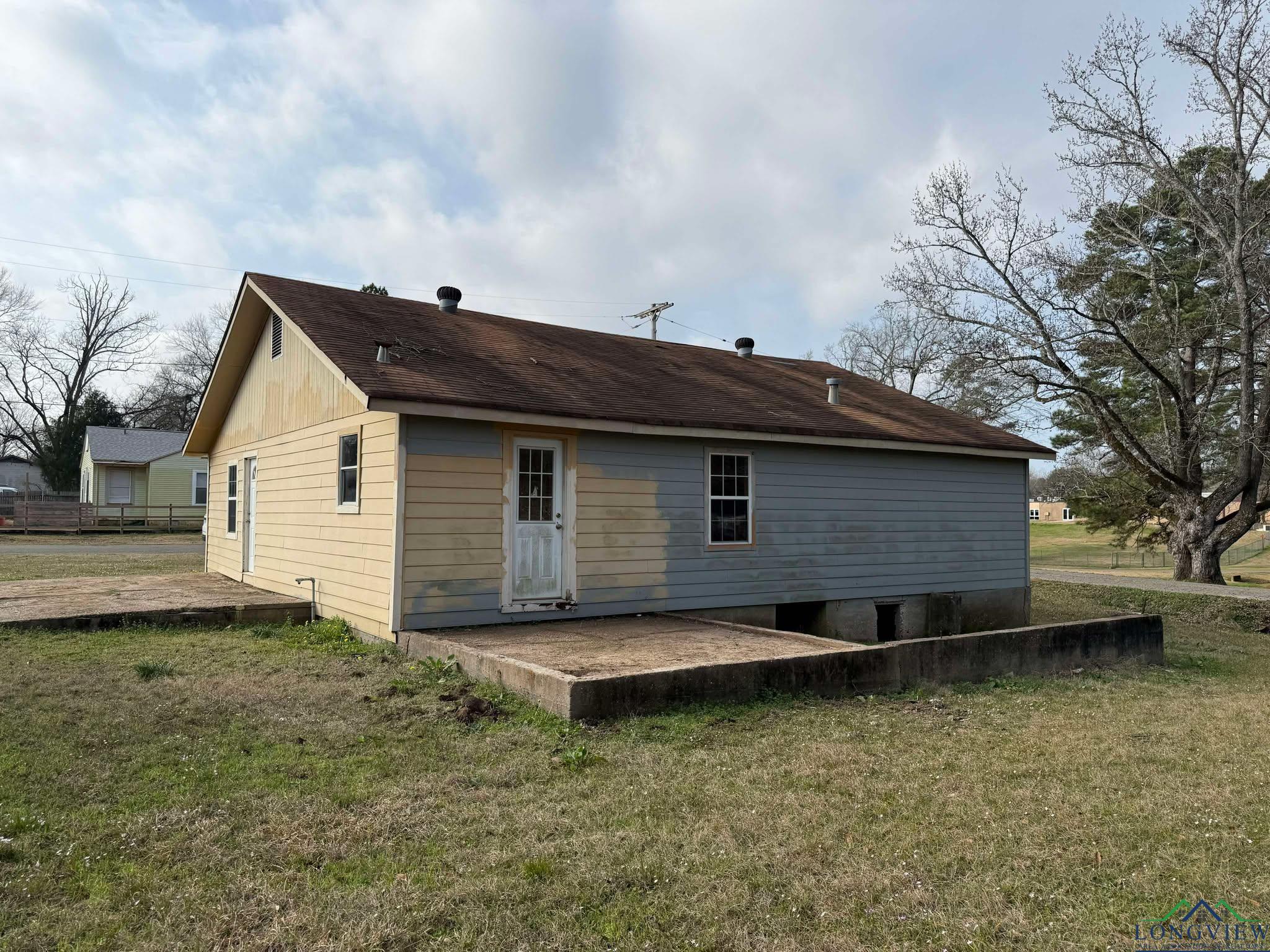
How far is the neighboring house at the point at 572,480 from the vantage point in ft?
29.8

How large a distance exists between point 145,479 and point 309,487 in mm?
28654

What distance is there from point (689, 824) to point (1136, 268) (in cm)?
2256

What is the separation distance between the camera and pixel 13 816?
13.6 feet

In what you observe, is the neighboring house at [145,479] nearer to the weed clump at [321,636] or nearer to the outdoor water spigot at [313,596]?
the outdoor water spigot at [313,596]

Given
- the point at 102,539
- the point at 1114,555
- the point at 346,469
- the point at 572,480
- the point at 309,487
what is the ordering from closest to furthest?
the point at 572,480, the point at 346,469, the point at 309,487, the point at 102,539, the point at 1114,555

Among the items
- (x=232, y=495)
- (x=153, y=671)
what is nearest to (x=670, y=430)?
(x=153, y=671)

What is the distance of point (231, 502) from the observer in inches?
607

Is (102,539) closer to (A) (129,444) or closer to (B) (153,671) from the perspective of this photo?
(A) (129,444)

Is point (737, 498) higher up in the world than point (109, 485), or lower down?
lower down

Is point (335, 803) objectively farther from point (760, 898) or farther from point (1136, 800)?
point (1136, 800)

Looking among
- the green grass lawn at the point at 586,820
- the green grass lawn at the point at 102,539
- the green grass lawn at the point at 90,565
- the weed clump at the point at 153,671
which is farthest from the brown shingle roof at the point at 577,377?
the green grass lawn at the point at 102,539

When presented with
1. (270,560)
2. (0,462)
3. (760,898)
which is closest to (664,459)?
(270,560)

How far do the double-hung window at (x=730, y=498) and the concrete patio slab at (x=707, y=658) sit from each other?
1490 mm

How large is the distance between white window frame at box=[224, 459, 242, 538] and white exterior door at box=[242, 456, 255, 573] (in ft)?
1.17
